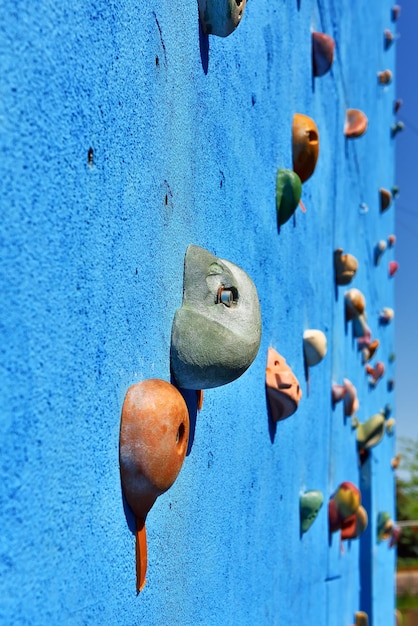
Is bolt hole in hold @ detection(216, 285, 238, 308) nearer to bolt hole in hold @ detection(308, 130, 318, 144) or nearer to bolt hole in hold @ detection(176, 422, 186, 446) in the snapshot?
bolt hole in hold @ detection(176, 422, 186, 446)

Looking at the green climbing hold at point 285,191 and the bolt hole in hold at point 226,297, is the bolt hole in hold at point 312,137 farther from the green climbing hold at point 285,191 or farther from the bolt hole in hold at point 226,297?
the bolt hole in hold at point 226,297

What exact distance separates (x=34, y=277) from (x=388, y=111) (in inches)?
223

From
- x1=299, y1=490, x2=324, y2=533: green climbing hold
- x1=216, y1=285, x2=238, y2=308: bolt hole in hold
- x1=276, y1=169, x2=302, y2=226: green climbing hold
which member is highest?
x1=276, y1=169, x2=302, y2=226: green climbing hold

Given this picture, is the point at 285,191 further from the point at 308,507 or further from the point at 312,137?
the point at 308,507

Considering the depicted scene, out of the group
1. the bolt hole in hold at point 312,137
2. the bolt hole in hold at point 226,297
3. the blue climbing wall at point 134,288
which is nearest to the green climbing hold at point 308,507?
the blue climbing wall at point 134,288

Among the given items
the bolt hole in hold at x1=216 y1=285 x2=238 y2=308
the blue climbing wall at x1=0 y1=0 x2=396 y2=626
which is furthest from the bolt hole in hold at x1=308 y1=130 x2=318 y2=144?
the bolt hole in hold at x1=216 y1=285 x2=238 y2=308

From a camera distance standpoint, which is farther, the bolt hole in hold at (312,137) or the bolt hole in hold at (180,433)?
the bolt hole in hold at (312,137)

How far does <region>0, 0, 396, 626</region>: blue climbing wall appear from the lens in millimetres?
764

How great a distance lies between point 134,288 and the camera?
1050 mm

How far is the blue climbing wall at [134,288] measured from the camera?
76 centimetres

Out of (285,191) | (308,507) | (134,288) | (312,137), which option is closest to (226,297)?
(134,288)

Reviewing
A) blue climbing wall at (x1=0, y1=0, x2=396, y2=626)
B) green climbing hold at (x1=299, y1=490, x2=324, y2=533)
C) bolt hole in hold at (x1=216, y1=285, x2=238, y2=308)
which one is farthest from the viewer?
green climbing hold at (x1=299, y1=490, x2=324, y2=533)

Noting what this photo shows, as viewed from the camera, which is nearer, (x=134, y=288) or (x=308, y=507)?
(x=134, y=288)

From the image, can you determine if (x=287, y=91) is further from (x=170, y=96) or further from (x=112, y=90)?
(x=112, y=90)
